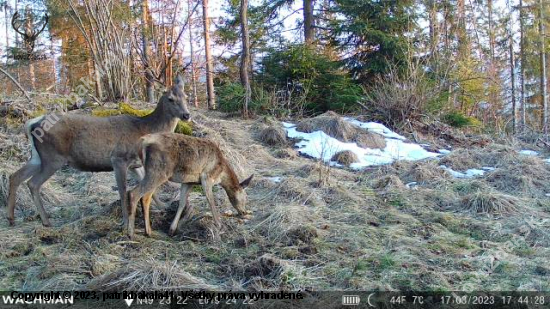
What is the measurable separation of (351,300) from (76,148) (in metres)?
4.17

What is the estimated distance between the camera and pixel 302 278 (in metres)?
4.39

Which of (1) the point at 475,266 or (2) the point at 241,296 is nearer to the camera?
(2) the point at 241,296

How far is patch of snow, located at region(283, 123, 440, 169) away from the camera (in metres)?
10.4

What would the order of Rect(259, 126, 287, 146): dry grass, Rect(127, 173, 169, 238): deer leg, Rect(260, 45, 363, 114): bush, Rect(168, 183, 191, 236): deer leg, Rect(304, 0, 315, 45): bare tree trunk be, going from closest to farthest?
1. Rect(127, 173, 169, 238): deer leg
2. Rect(168, 183, 191, 236): deer leg
3. Rect(259, 126, 287, 146): dry grass
4. Rect(260, 45, 363, 114): bush
5. Rect(304, 0, 315, 45): bare tree trunk

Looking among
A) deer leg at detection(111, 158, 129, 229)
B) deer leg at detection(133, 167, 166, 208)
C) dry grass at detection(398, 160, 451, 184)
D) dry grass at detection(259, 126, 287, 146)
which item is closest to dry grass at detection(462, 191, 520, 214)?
dry grass at detection(398, 160, 451, 184)

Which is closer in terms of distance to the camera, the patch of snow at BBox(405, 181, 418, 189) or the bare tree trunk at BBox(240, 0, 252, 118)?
the patch of snow at BBox(405, 181, 418, 189)

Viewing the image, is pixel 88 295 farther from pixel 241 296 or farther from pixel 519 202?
pixel 519 202

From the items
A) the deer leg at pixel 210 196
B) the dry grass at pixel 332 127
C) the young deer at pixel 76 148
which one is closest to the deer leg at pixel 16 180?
the young deer at pixel 76 148

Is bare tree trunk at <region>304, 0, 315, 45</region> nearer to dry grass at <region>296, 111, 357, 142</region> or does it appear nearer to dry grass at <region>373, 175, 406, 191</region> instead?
dry grass at <region>296, 111, 357, 142</region>

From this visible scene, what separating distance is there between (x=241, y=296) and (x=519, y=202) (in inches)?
181

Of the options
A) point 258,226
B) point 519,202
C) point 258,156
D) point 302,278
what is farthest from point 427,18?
point 302,278

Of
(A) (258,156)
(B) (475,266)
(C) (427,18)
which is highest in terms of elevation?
(C) (427,18)

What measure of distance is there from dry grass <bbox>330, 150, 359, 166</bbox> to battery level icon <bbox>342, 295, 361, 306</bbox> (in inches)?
240

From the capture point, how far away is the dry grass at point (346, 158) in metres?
10.1
